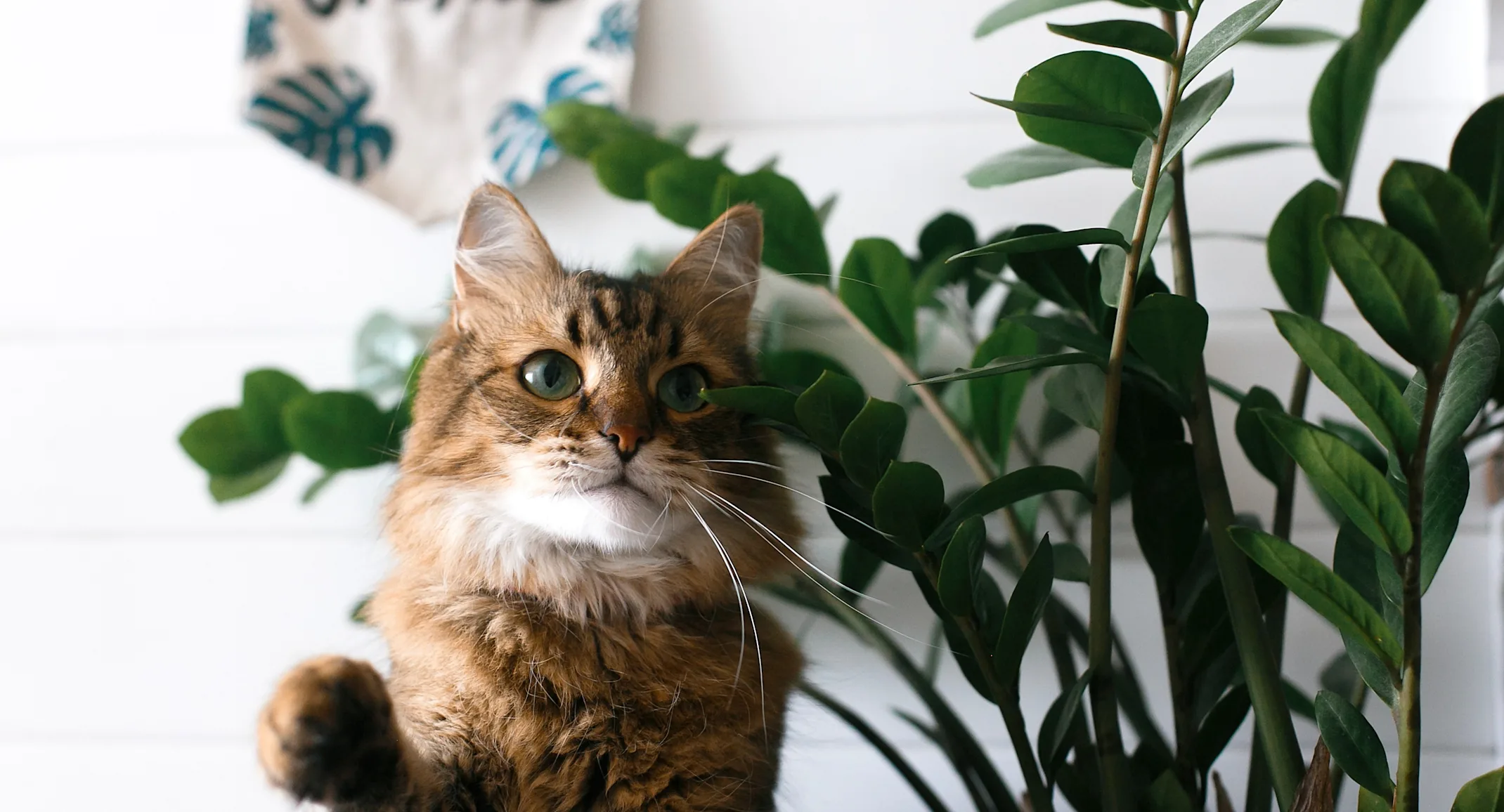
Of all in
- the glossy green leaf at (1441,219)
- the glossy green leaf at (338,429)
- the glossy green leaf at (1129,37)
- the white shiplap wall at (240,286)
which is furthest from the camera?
the white shiplap wall at (240,286)

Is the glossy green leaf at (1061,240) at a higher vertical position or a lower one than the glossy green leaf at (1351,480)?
higher

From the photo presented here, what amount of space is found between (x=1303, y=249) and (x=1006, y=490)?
36 cm

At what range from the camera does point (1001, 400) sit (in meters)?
0.90

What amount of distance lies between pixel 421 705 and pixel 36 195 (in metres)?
1.21

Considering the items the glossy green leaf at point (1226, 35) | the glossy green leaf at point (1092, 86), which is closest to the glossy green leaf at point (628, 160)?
the glossy green leaf at point (1092, 86)

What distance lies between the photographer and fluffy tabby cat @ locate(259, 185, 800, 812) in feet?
2.53

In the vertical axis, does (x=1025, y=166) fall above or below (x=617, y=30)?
below

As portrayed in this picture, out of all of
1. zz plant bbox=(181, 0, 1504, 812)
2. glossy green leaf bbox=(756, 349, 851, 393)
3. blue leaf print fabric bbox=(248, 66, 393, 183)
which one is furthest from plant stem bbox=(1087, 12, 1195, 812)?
blue leaf print fabric bbox=(248, 66, 393, 183)

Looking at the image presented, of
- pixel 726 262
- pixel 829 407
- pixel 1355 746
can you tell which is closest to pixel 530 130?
pixel 726 262

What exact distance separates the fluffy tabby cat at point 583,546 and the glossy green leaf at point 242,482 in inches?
9.7

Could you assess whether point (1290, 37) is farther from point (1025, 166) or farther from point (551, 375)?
point (551, 375)

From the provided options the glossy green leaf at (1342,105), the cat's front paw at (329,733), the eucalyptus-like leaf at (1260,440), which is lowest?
the cat's front paw at (329,733)

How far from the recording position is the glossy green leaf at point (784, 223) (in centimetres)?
93

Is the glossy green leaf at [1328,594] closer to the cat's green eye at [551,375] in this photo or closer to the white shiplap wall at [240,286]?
the cat's green eye at [551,375]
